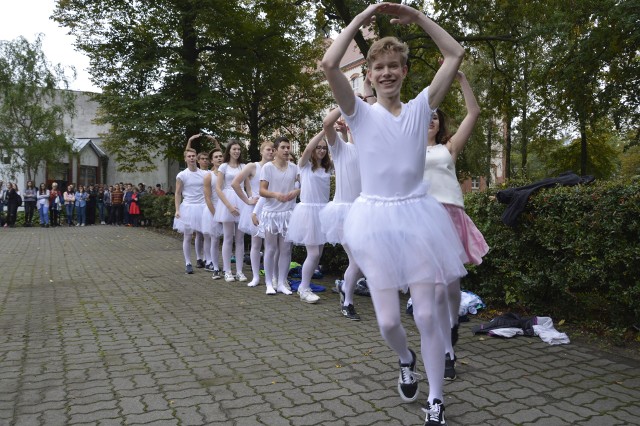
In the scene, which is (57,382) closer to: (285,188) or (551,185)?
(285,188)

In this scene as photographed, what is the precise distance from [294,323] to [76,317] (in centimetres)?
273

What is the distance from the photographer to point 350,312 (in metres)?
6.50

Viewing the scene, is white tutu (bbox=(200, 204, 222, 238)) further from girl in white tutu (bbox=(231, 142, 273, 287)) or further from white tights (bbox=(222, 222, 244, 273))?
girl in white tutu (bbox=(231, 142, 273, 287))

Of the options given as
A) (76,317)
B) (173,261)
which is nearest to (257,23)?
(173,261)

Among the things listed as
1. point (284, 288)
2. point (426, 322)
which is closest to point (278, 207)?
point (284, 288)

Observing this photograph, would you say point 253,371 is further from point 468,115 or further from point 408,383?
point 468,115

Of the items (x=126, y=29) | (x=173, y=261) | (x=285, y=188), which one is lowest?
(x=173, y=261)

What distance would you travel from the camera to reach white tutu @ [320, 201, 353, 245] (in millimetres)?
6785

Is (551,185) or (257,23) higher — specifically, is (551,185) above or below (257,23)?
below

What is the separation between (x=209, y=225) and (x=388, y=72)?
725 cm

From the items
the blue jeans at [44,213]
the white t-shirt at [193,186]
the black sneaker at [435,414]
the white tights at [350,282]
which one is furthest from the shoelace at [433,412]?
the blue jeans at [44,213]

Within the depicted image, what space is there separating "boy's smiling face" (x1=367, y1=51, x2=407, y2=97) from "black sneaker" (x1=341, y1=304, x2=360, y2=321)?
345 cm

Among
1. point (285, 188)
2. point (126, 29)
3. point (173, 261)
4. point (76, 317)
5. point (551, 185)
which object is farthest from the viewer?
point (126, 29)

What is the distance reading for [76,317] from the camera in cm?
667
